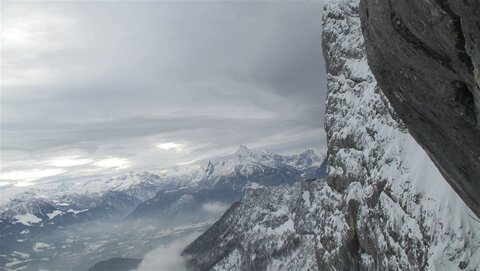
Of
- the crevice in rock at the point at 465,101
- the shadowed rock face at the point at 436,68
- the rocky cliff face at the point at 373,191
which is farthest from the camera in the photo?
the rocky cliff face at the point at 373,191

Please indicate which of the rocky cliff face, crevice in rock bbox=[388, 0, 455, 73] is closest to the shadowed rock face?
crevice in rock bbox=[388, 0, 455, 73]

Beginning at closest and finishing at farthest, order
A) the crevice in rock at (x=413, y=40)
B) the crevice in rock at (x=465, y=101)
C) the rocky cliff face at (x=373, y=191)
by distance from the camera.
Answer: the crevice in rock at (x=413, y=40) < the crevice in rock at (x=465, y=101) < the rocky cliff face at (x=373, y=191)

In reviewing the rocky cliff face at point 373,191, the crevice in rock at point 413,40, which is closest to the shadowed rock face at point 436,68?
the crevice in rock at point 413,40

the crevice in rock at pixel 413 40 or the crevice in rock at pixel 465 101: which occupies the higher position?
the crevice in rock at pixel 413 40

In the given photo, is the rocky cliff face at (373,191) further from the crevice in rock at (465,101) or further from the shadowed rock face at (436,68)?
the crevice in rock at (465,101)

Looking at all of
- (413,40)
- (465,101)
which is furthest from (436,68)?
(465,101)

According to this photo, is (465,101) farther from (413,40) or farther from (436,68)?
(413,40)

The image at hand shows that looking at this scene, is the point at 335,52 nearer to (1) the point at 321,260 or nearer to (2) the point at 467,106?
(1) the point at 321,260

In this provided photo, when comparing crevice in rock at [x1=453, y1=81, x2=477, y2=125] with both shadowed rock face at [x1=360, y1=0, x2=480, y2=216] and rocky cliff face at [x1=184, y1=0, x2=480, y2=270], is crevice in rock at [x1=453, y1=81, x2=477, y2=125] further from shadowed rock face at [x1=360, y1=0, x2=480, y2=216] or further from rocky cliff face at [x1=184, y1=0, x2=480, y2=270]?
rocky cliff face at [x1=184, y1=0, x2=480, y2=270]
